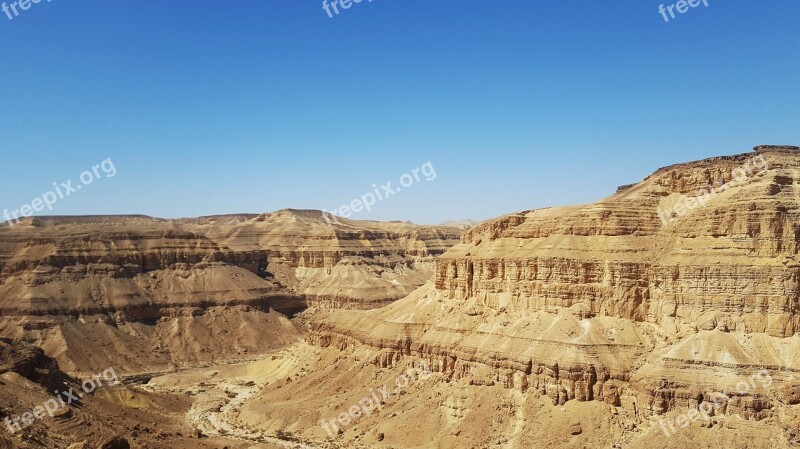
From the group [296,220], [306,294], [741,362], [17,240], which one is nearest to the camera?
[741,362]

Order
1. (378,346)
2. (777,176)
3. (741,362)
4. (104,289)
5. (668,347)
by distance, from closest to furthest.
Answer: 1. (741,362)
2. (668,347)
3. (777,176)
4. (378,346)
5. (104,289)

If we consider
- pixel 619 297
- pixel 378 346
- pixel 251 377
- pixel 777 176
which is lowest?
pixel 251 377

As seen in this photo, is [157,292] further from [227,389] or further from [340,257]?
[340,257]

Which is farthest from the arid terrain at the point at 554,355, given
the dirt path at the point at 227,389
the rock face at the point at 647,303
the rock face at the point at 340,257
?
the rock face at the point at 340,257

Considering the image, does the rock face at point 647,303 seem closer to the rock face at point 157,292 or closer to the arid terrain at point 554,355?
the arid terrain at point 554,355

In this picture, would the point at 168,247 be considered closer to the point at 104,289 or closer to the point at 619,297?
the point at 104,289

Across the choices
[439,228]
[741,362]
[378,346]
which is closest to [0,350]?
[378,346]

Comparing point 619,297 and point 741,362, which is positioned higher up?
point 619,297
